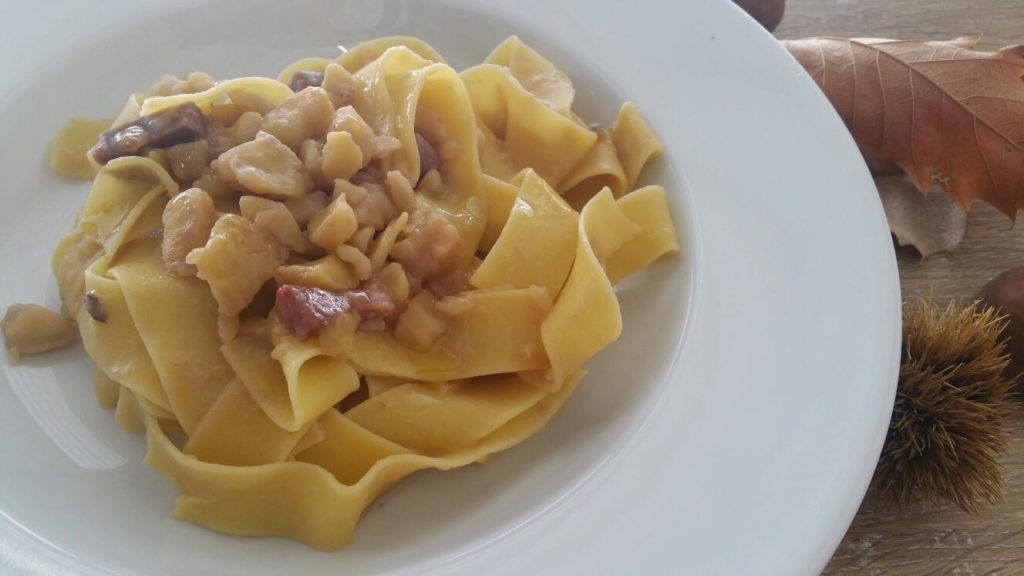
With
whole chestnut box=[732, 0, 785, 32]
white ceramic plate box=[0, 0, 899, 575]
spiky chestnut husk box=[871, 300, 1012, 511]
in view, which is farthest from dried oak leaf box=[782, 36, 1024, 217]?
spiky chestnut husk box=[871, 300, 1012, 511]

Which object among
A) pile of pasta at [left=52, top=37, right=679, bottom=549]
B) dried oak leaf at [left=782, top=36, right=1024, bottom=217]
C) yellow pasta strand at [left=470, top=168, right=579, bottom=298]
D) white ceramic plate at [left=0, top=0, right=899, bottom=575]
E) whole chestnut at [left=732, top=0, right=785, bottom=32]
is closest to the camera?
white ceramic plate at [left=0, top=0, right=899, bottom=575]

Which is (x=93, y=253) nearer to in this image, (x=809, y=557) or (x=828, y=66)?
(x=809, y=557)

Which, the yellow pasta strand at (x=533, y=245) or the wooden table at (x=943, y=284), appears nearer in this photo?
the wooden table at (x=943, y=284)

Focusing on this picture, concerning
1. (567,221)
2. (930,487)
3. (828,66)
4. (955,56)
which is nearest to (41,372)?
(567,221)

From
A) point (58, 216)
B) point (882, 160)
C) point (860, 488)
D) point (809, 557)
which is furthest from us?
point (882, 160)

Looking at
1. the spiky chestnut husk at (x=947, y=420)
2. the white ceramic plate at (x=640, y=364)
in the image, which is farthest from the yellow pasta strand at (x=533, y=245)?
the spiky chestnut husk at (x=947, y=420)

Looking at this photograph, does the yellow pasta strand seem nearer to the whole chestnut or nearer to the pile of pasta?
the pile of pasta

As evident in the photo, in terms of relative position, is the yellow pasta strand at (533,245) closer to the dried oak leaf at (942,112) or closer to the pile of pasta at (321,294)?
the pile of pasta at (321,294)
